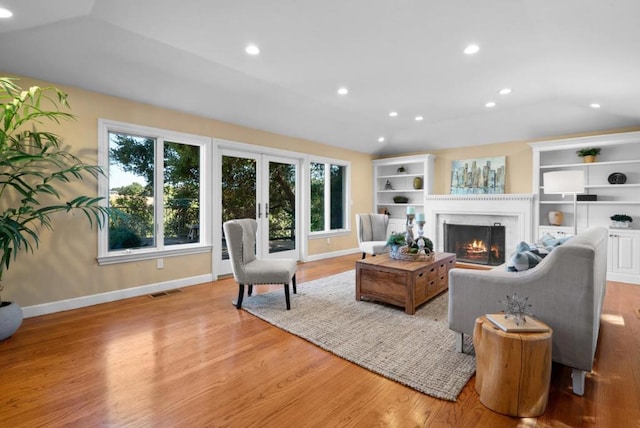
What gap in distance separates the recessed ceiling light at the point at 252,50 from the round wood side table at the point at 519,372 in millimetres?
3087

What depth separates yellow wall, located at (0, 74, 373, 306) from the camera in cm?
323

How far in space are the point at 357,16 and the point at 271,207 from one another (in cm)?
368

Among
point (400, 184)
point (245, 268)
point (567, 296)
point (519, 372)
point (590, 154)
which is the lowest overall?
point (519, 372)

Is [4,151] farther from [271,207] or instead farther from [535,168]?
[535,168]

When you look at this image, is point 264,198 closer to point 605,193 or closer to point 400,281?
point 400,281

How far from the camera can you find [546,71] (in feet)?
11.9

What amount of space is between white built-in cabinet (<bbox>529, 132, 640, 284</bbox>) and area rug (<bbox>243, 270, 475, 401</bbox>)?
3016mm

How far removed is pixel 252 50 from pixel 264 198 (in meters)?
2.75

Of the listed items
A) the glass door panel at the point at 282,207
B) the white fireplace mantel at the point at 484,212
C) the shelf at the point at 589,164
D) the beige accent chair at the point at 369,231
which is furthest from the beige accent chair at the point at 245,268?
the shelf at the point at 589,164

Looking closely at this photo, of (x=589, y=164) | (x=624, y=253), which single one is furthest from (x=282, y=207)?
(x=624, y=253)

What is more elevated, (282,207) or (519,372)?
(282,207)

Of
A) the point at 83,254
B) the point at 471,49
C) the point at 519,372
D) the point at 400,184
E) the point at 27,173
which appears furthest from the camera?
the point at 400,184

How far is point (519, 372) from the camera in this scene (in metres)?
1.72

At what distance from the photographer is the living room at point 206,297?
1778 mm
